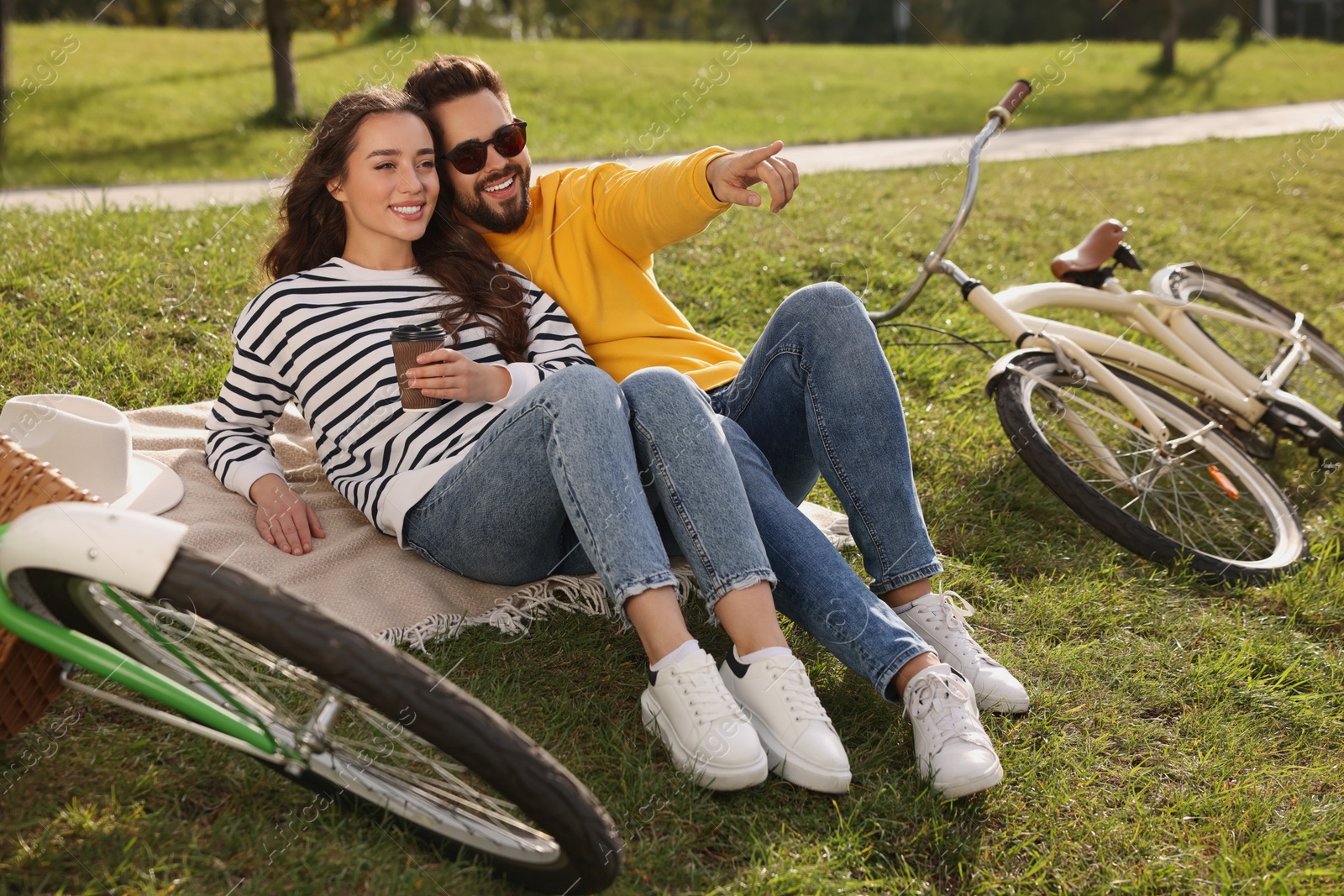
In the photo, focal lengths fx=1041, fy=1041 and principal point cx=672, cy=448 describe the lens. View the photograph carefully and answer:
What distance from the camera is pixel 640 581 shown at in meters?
1.84

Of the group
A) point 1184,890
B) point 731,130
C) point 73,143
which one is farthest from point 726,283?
point 73,143

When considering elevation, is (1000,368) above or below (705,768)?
above

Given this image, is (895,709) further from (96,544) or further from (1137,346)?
(1137,346)

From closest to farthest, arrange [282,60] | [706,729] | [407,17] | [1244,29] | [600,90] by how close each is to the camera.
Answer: [706,729] → [282,60] → [600,90] → [407,17] → [1244,29]


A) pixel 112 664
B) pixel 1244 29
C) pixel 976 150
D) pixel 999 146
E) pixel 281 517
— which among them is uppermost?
pixel 976 150

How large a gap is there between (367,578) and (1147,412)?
228 centimetres

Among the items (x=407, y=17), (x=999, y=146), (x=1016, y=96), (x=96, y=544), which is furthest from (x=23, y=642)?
(x=407, y=17)

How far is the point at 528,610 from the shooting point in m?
2.31

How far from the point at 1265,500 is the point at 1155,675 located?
3.45 feet

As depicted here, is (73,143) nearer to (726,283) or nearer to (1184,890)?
(726,283)

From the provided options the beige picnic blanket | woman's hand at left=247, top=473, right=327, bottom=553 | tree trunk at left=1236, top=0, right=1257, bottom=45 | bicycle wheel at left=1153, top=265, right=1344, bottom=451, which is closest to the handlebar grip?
bicycle wheel at left=1153, top=265, right=1344, bottom=451

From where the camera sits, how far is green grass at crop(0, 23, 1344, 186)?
10445mm

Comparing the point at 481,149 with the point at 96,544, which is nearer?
the point at 96,544

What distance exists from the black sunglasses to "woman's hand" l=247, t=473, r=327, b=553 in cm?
84
